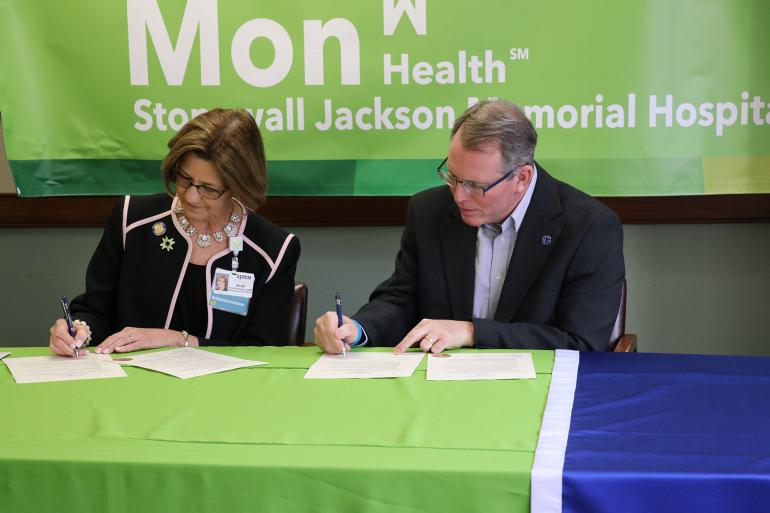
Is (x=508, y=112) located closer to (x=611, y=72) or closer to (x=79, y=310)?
(x=611, y=72)

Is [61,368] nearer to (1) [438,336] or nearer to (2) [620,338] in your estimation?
(1) [438,336]

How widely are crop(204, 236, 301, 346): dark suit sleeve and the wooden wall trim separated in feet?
3.59

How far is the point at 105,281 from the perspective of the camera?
282 centimetres

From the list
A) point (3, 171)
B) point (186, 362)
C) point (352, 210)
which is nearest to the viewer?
point (186, 362)

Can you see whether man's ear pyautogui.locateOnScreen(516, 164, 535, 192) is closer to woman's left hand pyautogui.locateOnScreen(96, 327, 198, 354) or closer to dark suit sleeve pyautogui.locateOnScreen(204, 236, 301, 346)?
dark suit sleeve pyautogui.locateOnScreen(204, 236, 301, 346)

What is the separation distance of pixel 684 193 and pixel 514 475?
7.74 ft

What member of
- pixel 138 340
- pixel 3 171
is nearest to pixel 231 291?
pixel 138 340

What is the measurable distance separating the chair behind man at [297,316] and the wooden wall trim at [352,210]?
99 cm

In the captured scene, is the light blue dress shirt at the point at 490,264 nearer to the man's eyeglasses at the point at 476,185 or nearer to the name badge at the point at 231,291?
the man's eyeglasses at the point at 476,185

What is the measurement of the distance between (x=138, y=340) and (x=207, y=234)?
49 cm

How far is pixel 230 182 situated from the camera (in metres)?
2.68

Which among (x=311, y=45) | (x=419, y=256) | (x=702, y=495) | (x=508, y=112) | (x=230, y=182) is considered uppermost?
(x=311, y=45)

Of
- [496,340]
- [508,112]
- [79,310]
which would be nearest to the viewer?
[496,340]

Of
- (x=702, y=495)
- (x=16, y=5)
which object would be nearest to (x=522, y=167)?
(x=702, y=495)
